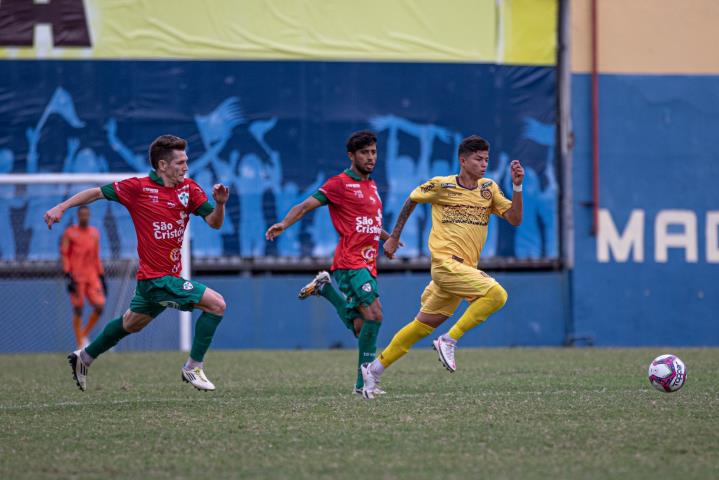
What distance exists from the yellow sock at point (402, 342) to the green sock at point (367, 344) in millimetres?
111

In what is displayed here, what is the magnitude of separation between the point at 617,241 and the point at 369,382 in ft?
38.9

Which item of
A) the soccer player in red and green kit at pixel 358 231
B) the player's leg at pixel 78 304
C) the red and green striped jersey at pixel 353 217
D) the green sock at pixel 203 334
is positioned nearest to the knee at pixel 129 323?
the green sock at pixel 203 334

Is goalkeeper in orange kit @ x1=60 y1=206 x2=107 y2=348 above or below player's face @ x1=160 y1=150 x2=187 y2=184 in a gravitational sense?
below

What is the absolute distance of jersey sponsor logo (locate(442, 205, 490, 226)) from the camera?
977 centimetres

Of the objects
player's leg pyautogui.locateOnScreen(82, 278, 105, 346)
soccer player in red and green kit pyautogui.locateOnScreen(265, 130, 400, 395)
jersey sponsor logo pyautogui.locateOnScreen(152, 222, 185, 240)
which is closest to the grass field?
soccer player in red and green kit pyautogui.locateOnScreen(265, 130, 400, 395)

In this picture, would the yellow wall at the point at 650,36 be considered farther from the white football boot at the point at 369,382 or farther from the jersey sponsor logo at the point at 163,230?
the jersey sponsor logo at the point at 163,230

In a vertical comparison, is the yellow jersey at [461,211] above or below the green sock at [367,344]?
above

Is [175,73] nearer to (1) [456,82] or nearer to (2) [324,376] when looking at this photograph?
(1) [456,82]

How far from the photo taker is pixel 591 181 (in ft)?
65.8

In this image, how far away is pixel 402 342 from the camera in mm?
9383

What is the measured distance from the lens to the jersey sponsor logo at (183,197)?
9453mm

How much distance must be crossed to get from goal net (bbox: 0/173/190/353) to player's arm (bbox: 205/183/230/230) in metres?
8.63

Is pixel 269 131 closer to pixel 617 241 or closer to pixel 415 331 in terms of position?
pixel 617 241

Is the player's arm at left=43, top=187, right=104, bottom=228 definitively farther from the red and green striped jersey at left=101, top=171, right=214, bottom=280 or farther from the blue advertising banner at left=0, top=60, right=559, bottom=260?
the blue advertising banner at left=0, top=60, right=559, bottom=260
